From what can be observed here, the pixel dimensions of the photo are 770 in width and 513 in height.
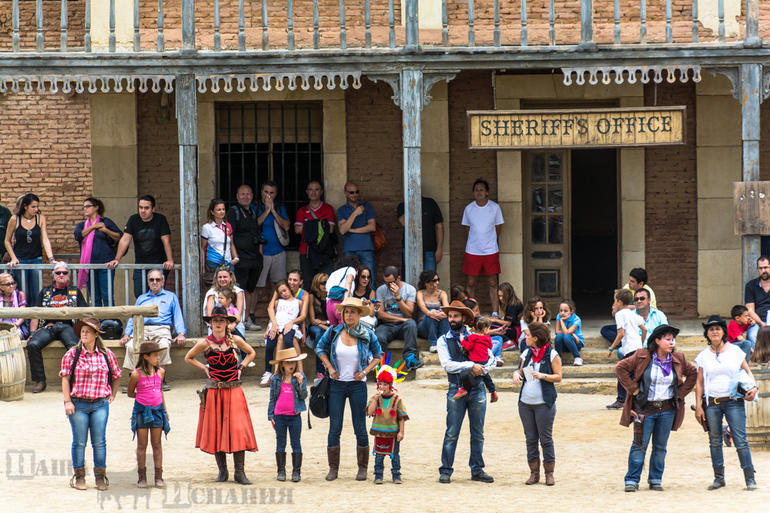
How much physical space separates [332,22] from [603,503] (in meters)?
8.36

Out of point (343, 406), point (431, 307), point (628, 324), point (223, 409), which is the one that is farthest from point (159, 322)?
point (628, 324)

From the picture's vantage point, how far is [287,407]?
328 inches

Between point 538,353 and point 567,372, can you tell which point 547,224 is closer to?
point 567,372

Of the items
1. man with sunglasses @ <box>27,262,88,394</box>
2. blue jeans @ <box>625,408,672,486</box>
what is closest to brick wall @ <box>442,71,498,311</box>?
man with sunglasses @ <box>27,262,88,394</box>

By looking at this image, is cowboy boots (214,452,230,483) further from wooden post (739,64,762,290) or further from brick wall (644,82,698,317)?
brick wall (644,82,698,317)

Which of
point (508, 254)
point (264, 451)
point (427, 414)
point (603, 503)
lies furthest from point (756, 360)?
point (508, 254)

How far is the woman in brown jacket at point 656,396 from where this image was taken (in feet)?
26.1

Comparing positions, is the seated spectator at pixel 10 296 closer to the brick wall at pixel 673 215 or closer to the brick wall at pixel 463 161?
the brick wall at pixel 463 161

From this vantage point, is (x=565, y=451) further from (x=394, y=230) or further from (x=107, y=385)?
(x=394, y=230)

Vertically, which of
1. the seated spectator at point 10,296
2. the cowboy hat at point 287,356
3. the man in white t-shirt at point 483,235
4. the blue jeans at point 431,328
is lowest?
the blue jeans at point 431,328

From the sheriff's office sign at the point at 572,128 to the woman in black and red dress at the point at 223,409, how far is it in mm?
5044

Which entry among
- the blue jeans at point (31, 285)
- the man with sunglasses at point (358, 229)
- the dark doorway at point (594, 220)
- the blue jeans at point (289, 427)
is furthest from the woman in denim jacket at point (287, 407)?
the dark doorway at point (594, 220)

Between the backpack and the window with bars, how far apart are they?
236 inches

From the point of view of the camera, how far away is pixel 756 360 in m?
9.07
